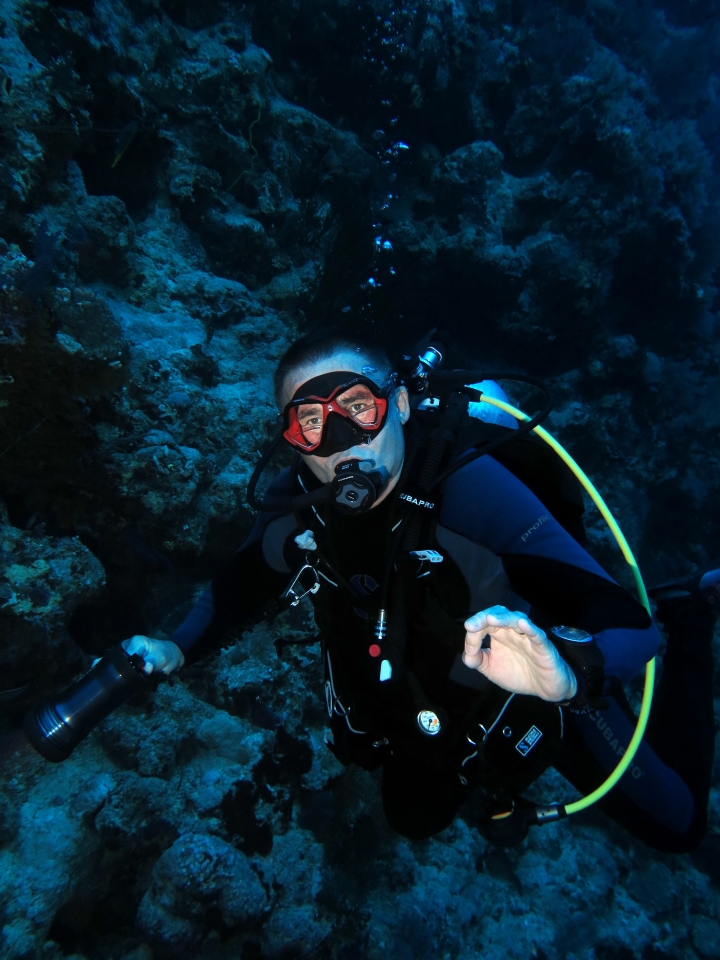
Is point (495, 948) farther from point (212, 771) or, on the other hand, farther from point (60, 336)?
point (60, 336)

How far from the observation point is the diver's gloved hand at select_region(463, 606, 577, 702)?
4.08 feet

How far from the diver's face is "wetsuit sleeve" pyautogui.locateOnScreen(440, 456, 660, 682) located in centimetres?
31

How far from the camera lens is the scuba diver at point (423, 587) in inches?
76.9

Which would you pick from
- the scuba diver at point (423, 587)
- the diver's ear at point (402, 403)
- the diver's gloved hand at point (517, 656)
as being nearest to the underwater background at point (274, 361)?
the diver's ear at point (402, 403)

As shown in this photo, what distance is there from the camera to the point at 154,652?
7.23 ft

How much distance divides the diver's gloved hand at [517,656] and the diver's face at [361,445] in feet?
3.27

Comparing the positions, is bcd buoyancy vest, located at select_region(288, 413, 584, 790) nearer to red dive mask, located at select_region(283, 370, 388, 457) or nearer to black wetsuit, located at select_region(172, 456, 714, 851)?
black wetsuit, located at select_region(172, 456, 714, 851)

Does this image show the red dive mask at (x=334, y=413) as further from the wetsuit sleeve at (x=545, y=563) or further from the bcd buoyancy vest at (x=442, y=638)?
the wetsuit sleeve at (x=545, y=563)

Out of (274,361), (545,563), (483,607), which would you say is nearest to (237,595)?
(483,607)

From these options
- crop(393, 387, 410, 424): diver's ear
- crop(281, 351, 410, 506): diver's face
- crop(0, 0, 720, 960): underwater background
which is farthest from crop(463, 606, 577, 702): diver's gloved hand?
crop(0, 0, 720, 960): underwater background

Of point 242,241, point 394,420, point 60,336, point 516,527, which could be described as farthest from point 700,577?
point 242,241

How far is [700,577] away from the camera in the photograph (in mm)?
3209

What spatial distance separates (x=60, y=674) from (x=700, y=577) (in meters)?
4.76

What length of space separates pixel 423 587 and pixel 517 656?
30.7 inches
